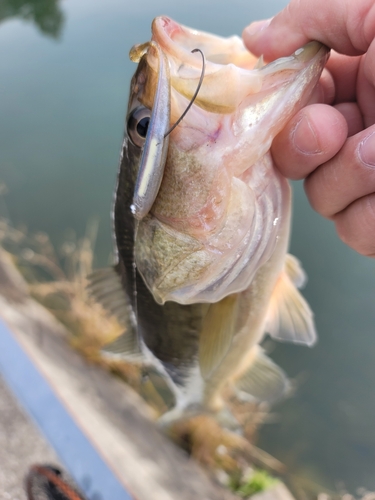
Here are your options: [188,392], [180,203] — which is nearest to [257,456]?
[188,392]

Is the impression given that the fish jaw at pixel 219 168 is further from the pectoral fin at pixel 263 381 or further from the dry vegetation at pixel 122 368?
the dry vegetation at pixel 122 368

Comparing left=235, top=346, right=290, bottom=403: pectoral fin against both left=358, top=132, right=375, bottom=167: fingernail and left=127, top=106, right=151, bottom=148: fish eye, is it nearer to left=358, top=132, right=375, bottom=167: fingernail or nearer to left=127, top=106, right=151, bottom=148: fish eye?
left=358, top=132, right=375, bottom=167: fingernail

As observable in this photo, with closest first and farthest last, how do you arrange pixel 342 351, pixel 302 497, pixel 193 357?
1. pixel 193 357
2. pixel 302 497
3. pixel 342 351

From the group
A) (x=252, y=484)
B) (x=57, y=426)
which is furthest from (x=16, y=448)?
(x=252, y=484)

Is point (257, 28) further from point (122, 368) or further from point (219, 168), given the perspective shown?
point (122, 368)

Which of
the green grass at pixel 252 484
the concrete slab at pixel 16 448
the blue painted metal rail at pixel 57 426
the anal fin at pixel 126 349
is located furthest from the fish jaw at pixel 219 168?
the green grass at pixel 252 484

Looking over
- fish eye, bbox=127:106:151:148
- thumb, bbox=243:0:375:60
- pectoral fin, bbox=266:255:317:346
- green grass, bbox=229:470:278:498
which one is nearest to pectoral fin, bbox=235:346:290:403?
pectoral fin, bbox=266:255:317:346

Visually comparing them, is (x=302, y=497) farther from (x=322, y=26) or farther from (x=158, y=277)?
(x=322, y=26)
